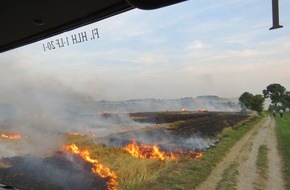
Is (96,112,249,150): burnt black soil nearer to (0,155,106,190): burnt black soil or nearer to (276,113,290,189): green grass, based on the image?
(276,113,290,189): green grass

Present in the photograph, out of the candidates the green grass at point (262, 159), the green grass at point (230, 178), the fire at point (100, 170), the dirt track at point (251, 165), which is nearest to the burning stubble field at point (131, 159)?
the fire at point (100, 170)

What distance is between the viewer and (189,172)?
1541 centimetres

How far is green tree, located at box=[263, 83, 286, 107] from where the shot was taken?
18641 millimetres

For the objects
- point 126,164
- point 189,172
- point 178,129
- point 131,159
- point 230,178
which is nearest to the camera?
point 189,172

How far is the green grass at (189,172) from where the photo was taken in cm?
1372

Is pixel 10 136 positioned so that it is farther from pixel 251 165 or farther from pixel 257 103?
pixel 257 103

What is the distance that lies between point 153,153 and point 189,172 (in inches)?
220

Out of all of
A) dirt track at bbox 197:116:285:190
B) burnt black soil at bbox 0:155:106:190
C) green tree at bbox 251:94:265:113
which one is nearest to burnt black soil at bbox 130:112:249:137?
green tree at bbox 251:94:265:113

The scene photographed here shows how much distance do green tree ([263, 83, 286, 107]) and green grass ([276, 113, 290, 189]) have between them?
265 centimetres

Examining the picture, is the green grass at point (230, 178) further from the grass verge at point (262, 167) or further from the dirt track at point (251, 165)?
the grass verge at point (262, 167)

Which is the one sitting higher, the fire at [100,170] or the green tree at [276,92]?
the green tree at [276,92]

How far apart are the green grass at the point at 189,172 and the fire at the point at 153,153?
0.98m

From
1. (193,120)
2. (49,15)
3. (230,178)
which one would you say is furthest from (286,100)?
(49,15)

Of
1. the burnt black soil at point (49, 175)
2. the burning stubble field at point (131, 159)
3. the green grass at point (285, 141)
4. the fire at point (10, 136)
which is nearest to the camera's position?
the green grass at point (285, 141)
